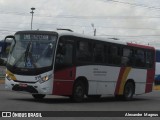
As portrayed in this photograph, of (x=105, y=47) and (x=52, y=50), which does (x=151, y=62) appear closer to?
(x=105, y=47)

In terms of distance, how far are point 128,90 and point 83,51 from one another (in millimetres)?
5159

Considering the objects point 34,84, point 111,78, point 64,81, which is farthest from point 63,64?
point 111,78

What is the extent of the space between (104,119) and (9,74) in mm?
6815

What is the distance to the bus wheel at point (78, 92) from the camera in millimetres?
20969

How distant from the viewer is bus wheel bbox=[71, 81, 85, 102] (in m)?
21.0

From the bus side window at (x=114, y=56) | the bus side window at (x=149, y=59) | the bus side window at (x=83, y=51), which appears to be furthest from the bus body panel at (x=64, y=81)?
the bus side window at (x=149, y=59)

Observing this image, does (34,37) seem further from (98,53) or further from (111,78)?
(111,78)

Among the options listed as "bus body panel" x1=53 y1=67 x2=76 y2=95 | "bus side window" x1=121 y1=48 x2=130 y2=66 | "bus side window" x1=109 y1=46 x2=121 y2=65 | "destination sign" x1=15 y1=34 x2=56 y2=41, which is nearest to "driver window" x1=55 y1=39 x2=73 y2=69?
"bus body panel" x1=53 y1=67 x2=76 y2=95

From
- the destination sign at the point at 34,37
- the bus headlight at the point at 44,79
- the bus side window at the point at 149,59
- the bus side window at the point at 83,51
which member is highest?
the destination sign at the point at 34,37

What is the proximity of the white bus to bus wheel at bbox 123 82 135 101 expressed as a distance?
117cm

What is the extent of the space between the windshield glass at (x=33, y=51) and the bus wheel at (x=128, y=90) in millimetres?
6615

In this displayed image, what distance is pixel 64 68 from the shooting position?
66.1 ft

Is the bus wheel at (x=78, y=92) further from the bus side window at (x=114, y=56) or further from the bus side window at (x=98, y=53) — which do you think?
the bus side window at (x=114, y=56)

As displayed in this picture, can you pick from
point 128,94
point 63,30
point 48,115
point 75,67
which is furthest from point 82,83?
point 48,115
